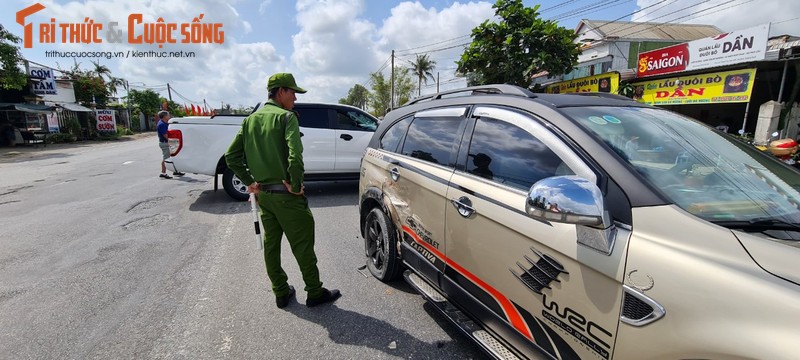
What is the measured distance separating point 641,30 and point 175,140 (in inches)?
1236

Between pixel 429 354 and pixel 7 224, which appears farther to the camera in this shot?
pixel 7 224

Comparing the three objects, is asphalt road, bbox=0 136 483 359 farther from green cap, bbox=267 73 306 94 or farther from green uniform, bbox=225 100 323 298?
green cap, bbox=267 73 306 94

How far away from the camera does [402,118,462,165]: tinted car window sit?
268 centimetres

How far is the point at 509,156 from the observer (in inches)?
84.3


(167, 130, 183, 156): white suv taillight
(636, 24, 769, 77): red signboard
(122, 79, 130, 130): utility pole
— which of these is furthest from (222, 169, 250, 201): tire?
(122, 79, 130, 130): utility pole

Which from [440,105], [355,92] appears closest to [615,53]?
[440,105]

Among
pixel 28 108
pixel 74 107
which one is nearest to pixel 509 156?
pixel 28 108

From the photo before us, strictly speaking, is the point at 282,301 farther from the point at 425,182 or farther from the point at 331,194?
the point at 331,194

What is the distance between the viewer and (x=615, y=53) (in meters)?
22.4

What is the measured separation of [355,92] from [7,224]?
80.1 m

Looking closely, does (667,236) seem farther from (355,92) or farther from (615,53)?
(355,92)

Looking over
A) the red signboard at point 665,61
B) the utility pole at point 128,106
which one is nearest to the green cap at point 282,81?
the red signboard at point 665,61

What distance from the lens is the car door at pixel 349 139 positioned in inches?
291

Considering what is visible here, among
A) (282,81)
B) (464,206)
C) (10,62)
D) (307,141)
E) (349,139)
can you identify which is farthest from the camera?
(10,62)
